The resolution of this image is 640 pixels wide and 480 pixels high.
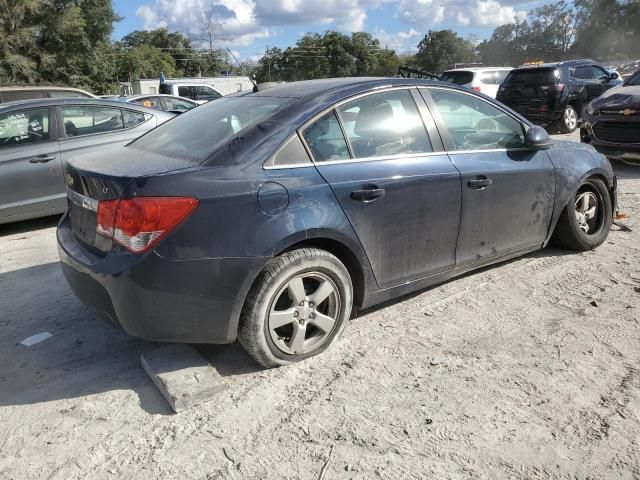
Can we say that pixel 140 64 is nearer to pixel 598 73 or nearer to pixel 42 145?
pixel 598 73

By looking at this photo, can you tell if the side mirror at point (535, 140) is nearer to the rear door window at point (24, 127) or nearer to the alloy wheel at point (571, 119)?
the rear door window at point (24, 127)

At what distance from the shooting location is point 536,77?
41.5 ft

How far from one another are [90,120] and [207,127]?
3.87 metres

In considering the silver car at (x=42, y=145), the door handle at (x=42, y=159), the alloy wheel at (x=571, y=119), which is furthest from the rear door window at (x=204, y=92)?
the door handle at (x=42, y=159)

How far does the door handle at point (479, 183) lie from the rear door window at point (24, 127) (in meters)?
4.89

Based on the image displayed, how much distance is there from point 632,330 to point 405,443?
6.03ft

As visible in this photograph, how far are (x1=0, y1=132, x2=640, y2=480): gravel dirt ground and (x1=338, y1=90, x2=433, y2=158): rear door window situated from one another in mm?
1125

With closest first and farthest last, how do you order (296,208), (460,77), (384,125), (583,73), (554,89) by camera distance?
(296,208), (384,125), (554,89), (583,73), (460,77)

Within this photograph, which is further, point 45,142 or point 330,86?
point 45,142

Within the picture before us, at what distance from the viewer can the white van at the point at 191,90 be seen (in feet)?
66.2

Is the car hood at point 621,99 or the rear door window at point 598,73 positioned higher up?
the rear door window at point 598,73

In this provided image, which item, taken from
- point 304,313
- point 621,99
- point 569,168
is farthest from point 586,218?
point 621,99

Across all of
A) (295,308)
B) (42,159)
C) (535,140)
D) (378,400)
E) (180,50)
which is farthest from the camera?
(180,50)

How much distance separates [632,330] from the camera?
3418mm
